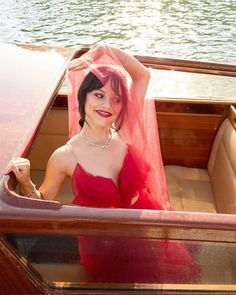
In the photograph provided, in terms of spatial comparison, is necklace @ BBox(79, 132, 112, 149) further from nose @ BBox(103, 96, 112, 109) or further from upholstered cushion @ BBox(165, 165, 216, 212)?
upholstered cushion @ BBox(165, 165, 216, 212)

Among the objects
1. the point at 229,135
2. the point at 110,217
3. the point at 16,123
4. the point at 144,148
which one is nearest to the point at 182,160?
the point at 229,135

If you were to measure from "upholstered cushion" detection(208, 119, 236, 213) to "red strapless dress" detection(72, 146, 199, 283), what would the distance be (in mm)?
823

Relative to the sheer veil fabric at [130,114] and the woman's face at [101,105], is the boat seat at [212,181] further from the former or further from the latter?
the woman's face at [101,105]

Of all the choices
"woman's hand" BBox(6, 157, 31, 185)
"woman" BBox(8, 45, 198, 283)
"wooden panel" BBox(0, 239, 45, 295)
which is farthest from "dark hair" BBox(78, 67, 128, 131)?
"wooden panel" BBox(0, 239, 45, 295)

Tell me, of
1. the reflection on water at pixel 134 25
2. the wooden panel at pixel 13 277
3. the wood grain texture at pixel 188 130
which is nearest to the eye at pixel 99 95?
the wooden panel at pixel 13 277

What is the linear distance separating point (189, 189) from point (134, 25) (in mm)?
8372

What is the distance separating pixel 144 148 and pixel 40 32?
27.7 ft

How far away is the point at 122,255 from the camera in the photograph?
143cm

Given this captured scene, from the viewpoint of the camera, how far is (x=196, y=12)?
11.2 metres

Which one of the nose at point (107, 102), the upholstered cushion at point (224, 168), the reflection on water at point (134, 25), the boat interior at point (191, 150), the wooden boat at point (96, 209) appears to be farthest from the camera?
the reflection on water at point (134, 25)

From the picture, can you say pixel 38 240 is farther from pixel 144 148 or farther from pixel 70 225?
pixel 144 148

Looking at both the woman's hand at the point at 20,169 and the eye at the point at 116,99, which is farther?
the eye at the point at 116,99

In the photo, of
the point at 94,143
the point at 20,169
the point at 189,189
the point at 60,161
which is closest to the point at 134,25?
the point at 189,189

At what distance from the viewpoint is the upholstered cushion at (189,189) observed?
8.31 feet
